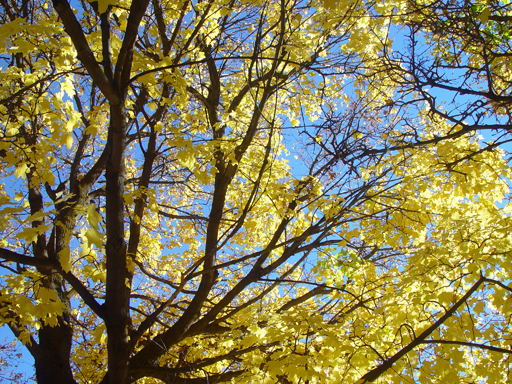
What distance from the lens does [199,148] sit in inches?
121

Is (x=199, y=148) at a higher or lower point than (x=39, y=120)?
lower

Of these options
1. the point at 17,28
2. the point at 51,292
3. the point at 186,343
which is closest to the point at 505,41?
the point at 17,28

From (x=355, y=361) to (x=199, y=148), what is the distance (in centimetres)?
217

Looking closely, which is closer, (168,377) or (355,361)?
(355,361)

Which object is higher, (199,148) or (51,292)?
(199,148)

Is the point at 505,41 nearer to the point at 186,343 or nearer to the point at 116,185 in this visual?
the point at 116,185

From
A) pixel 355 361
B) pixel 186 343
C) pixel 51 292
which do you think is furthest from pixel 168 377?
pixel 355 361

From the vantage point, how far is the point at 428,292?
2.37 metres

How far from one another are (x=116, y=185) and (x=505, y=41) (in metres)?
3.70

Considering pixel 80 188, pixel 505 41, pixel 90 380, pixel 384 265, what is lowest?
pixel 90 380

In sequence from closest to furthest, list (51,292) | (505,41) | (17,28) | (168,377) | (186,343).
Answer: (17,28)
(51,292)
(505,41)
(168,377)
(186,343)

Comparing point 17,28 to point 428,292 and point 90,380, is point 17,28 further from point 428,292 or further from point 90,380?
point 90,380

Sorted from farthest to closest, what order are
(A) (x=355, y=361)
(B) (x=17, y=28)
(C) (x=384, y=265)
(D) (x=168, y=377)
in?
(C) (x=384, y=265)
(D) (x=168, y=377)
(A) (x=355, y=361)
(B) (x=17, y=28)

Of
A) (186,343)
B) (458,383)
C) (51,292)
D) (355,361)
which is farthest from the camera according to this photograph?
(186,343)
